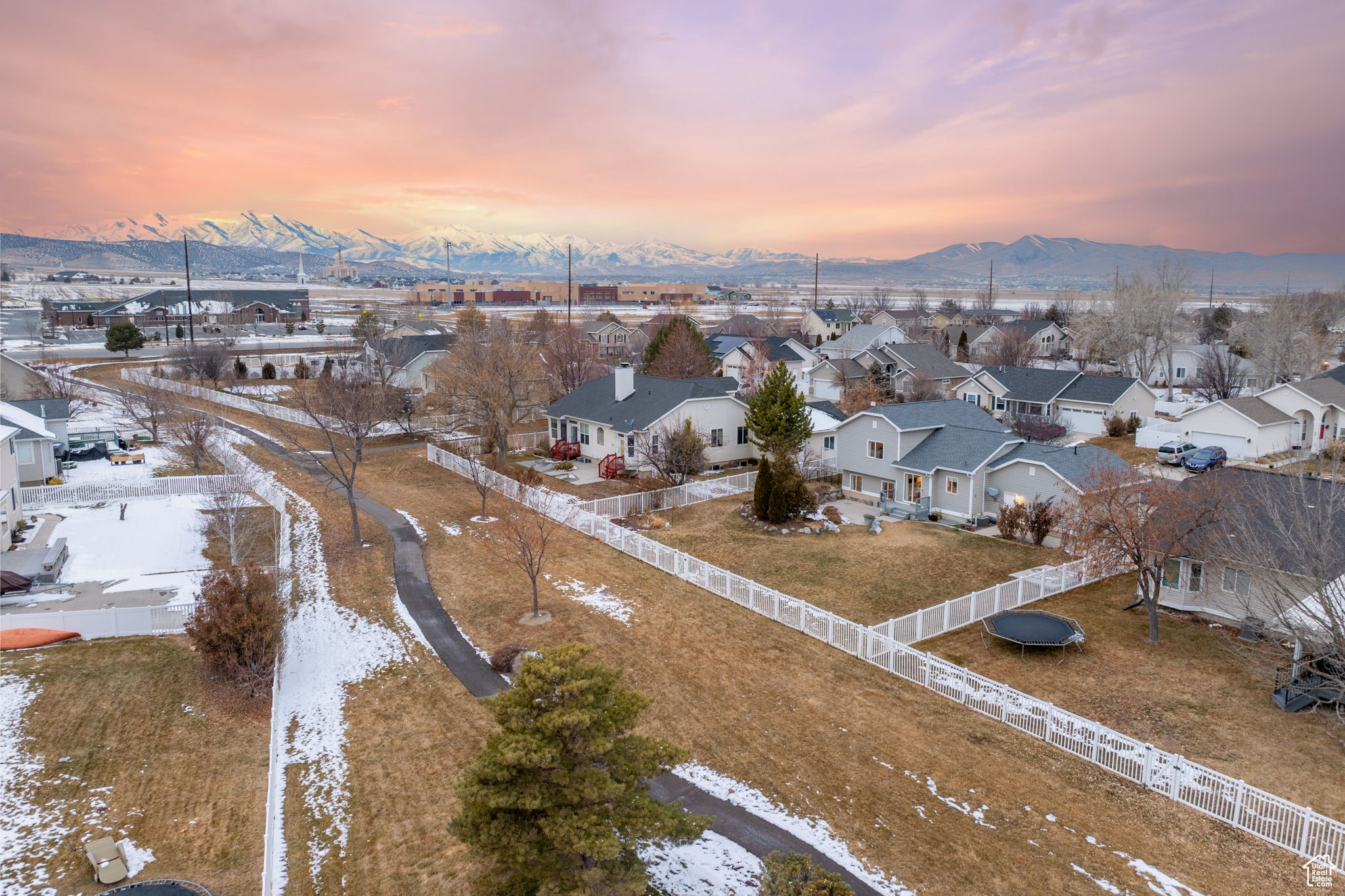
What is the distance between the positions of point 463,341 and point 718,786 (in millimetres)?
47010

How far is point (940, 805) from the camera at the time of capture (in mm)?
13812

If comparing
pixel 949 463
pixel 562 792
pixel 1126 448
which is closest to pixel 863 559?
pixel 949 463

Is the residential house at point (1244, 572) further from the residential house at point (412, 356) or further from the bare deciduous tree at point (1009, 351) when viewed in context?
the residential house at point (412, 356)

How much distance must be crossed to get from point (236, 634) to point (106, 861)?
669cm

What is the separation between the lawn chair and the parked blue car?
155ft

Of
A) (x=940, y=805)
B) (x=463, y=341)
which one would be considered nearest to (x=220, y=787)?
(x=940, y=805)

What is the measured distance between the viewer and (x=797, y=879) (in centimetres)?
1069

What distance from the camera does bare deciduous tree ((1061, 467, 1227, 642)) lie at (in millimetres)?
20781

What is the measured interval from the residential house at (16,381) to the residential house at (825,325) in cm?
8364

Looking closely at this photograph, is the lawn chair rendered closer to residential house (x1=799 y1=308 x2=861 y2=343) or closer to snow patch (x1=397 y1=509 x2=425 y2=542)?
snow patch (x1=397 y1=509 x2=425 y2=542)

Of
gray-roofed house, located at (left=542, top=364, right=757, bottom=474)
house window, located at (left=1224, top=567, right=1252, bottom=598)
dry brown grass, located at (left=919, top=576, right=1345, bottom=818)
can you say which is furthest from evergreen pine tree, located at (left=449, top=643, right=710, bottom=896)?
gray-roofed house, located at (left=542, top=364, right=757, bottom=474)

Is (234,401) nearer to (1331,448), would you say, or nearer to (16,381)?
(16,381)

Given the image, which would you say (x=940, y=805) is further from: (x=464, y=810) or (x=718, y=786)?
(x=464, y=810)

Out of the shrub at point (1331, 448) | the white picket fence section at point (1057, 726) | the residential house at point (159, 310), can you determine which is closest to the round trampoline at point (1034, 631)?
the white picket fence section at point (1057, 726)
